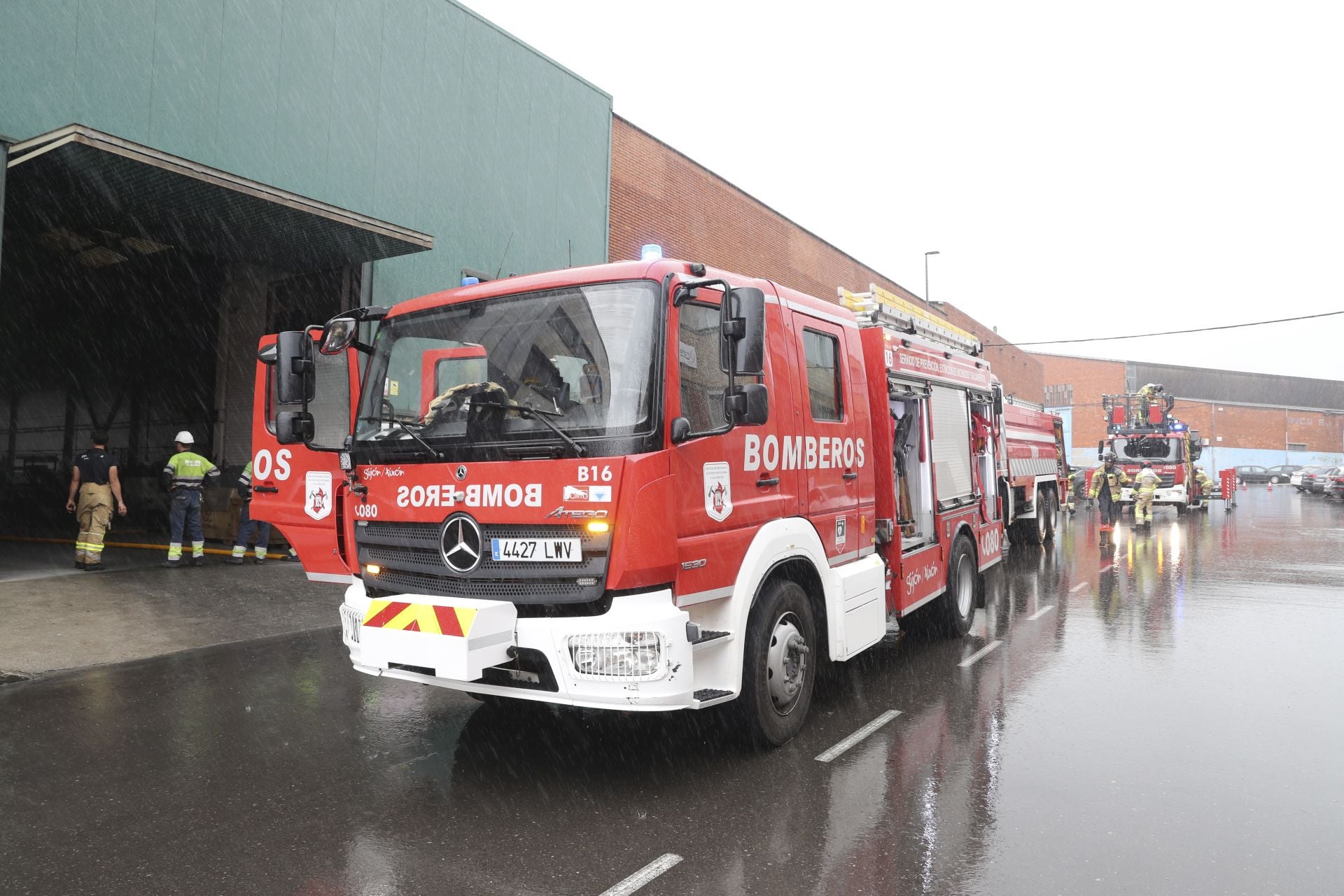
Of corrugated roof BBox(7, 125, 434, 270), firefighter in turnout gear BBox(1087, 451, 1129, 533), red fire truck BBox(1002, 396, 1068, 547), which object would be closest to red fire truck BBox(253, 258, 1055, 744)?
corrugated roof BBox(7, 125, 434, 270)

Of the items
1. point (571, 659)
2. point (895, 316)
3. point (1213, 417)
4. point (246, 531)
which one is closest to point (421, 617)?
point (571, 659)

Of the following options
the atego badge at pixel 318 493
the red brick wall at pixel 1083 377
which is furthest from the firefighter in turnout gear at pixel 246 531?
the red brick wall at pixel 1083 377

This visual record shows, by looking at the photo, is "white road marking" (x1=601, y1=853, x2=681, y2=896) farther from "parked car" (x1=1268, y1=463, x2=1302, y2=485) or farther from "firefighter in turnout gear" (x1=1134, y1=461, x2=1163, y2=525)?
"parked car" (x1=1268, y1=463, x2=1302, y2=485)

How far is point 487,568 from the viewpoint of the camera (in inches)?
168

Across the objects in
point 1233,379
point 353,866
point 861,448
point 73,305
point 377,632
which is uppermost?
point 1233,379

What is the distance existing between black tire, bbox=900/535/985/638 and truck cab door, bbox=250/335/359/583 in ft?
16.3

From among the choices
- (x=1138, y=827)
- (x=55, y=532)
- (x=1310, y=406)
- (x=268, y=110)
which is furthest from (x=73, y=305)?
(x=1310, y=406)

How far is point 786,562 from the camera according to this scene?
5035mm

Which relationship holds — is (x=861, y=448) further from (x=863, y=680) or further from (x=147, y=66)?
(x=147, y=66)

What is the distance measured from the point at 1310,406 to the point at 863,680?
87.7 meters

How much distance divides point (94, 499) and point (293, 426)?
306 inches

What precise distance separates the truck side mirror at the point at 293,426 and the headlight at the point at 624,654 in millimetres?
2475

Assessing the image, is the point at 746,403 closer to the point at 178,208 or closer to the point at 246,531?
the point at 178,208

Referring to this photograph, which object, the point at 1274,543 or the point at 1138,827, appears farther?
the point at 1274,543
